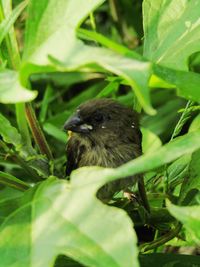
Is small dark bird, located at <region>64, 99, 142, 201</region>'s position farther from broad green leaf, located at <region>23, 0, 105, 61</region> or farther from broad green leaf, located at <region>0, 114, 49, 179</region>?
broad green leaf, located at <region>23, 0, 105, 61</region>

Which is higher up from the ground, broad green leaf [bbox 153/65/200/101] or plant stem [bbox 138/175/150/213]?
broad green leaf [bbox 153/65/200/101]

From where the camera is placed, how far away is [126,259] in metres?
1.22

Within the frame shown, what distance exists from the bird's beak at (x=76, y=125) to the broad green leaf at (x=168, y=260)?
0.58 metres

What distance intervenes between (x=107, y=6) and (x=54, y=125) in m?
1.08

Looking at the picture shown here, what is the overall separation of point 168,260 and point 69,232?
1.85 ft

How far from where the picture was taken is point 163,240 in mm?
1878

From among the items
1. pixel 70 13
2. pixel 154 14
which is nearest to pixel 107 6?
pixel 154 14

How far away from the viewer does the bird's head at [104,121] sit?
7.68 feet

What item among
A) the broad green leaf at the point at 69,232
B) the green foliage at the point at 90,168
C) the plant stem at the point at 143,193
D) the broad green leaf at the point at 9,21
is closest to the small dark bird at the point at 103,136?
the green foliage at the point at 90,168

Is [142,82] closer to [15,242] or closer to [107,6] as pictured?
[15,242]

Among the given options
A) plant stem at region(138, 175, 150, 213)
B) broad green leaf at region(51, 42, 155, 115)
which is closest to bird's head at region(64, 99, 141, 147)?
plant stem at region(138, 175, 150, 213)

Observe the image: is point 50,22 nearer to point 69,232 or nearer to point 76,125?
point 69,232

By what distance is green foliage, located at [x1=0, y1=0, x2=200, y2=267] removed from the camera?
1.29m

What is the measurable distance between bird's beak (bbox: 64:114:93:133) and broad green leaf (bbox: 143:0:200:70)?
51cm
